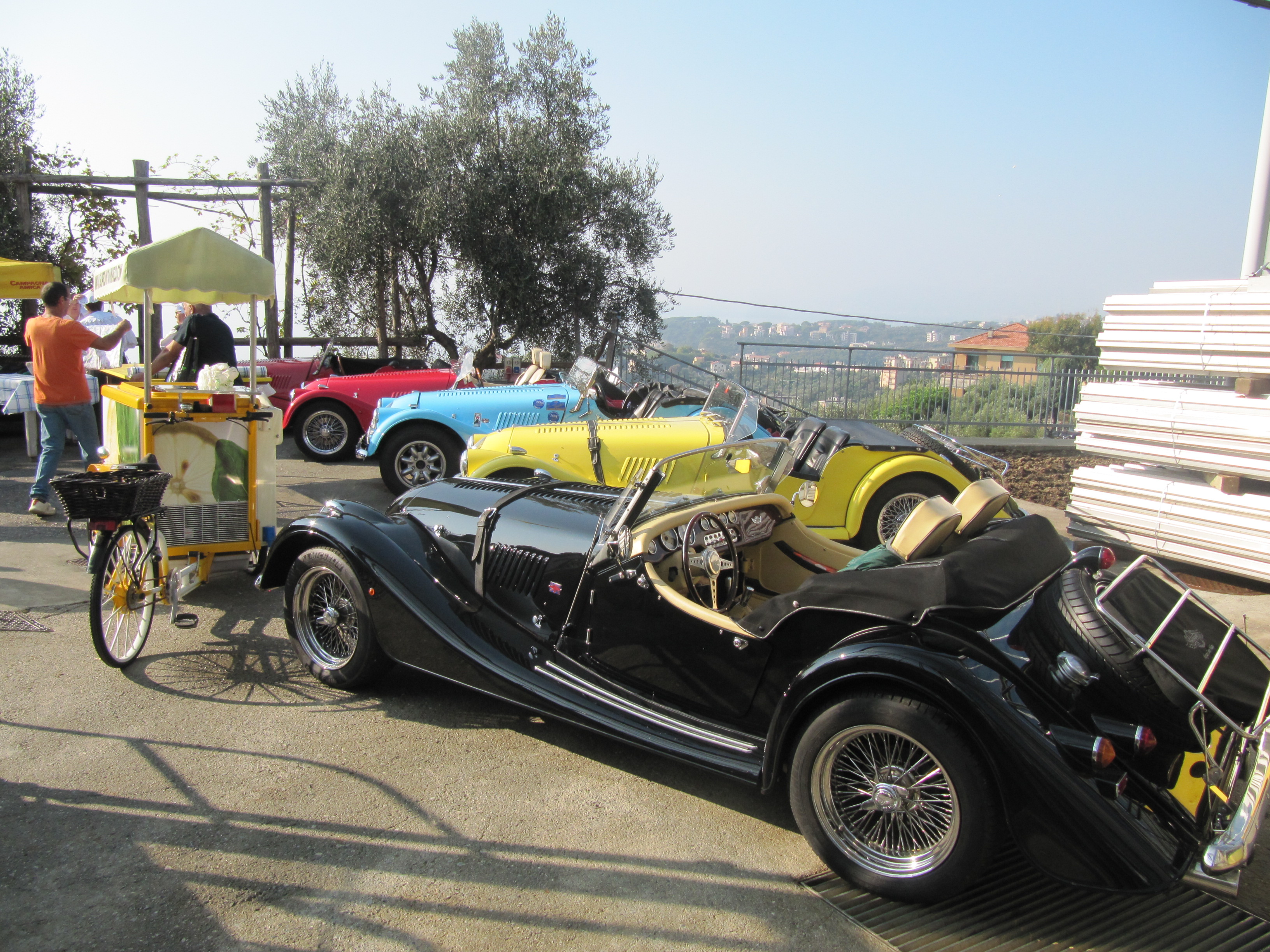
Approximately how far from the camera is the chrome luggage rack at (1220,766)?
231cm

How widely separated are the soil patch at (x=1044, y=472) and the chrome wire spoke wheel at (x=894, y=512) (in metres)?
3.23

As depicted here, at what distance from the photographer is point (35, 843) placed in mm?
2846

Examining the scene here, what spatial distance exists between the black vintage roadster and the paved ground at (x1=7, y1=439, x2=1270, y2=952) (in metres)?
0.29

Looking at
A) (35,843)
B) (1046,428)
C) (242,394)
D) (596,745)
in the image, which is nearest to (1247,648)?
(596,745)

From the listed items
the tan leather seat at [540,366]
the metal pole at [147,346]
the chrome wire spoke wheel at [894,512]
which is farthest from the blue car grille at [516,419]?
the chrome wire spoke wheel at [894,512]

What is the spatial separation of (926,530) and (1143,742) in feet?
3.39

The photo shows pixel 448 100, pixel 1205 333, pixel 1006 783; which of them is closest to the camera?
pixel 1006 783

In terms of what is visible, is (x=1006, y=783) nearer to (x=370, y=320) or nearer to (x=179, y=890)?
(x=179, y=890)

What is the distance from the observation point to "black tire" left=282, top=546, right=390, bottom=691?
12.9 feet

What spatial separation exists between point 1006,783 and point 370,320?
15898 millimetres

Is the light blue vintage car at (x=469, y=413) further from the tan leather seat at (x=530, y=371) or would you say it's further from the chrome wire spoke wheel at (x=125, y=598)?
the chrome wire spoke wheel at (x=125, y=598)

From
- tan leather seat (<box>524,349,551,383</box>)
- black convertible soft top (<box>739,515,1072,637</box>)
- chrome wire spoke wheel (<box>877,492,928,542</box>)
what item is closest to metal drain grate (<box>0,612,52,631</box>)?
black convertible soft top (<box>739,515,1072,637</box>)

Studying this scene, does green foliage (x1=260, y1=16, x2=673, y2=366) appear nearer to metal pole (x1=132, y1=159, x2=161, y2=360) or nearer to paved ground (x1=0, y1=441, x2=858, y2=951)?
metal pole (x1=132, y1=159, x2=161, y2=360)

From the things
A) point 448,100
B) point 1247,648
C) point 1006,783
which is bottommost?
point 1006,783
